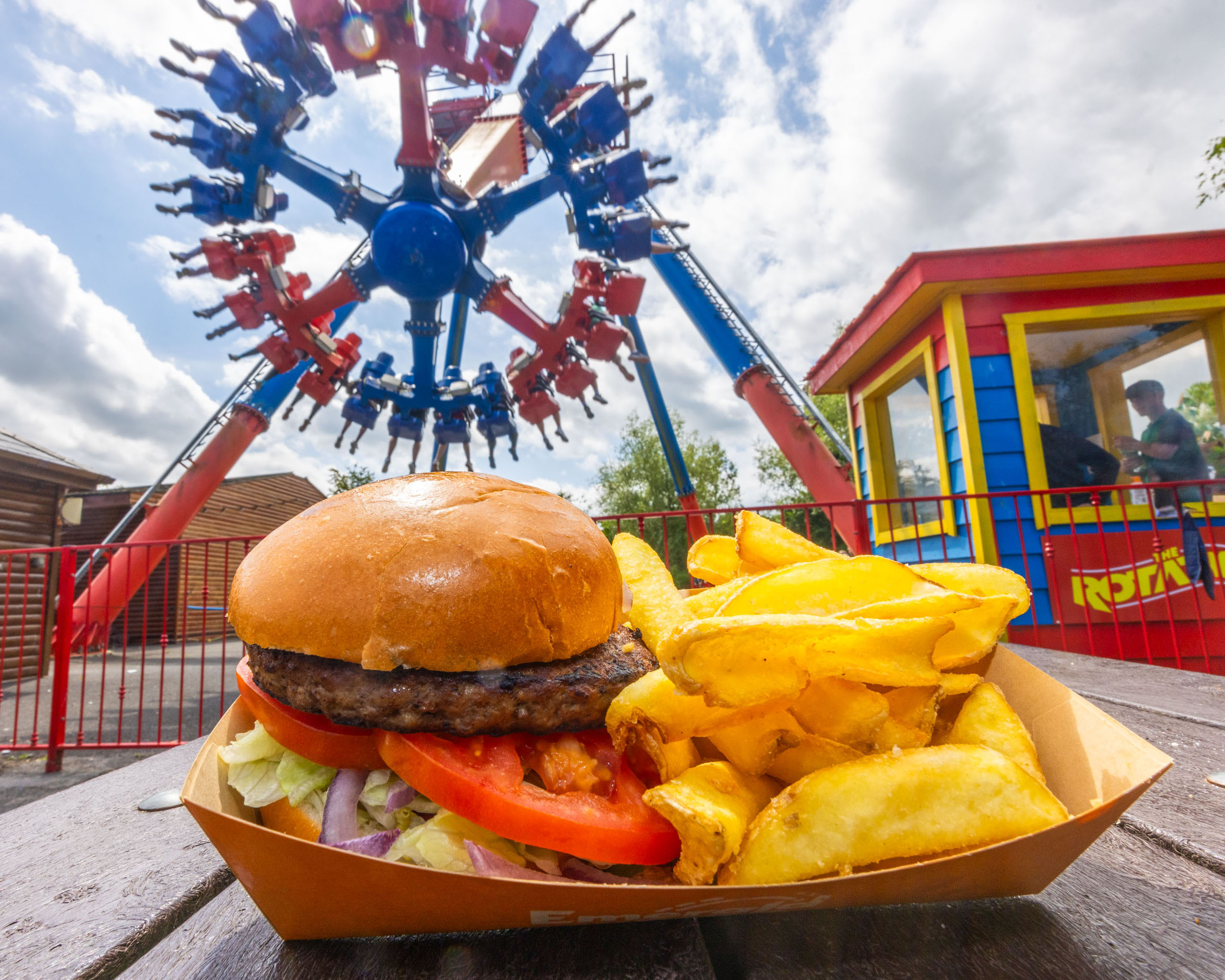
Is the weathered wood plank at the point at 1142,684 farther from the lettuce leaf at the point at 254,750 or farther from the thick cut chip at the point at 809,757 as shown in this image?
the lettuce leaf at the point at 254,750

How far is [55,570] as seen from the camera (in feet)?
33.8

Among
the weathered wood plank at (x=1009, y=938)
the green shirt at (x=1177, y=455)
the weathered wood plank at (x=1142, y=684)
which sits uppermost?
the green shirt at (x=1177, y=455)

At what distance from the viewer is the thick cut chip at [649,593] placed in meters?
1.24

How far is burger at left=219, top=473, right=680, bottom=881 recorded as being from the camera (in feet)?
3.23

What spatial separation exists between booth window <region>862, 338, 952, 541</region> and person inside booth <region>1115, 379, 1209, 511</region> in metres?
1.63

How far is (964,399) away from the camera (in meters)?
5.62

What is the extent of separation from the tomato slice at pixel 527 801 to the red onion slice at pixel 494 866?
0.15 ft

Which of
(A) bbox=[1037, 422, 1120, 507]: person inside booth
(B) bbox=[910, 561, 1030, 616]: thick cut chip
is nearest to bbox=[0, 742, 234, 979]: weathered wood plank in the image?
(B) bbox=[910, 561, 1030, 616]: thick cut chip


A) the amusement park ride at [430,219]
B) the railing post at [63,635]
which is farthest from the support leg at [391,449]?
the railing post at [63,635]

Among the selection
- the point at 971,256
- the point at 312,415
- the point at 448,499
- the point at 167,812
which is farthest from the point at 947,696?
the point at 312,415

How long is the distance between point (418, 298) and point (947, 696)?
25.4ft

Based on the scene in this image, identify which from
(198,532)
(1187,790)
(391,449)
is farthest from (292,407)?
(198,532)

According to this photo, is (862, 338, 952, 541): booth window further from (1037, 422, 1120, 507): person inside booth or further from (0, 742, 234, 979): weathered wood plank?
(0, 742, 234, 979): weathered wood plank

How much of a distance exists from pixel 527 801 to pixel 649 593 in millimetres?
560
